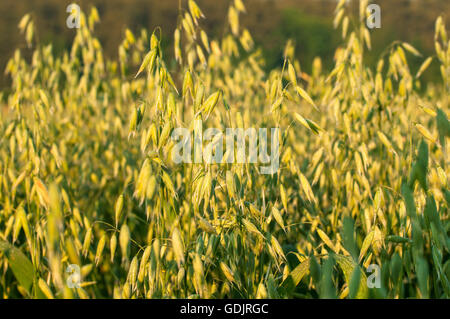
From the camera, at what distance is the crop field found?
104 centimetres

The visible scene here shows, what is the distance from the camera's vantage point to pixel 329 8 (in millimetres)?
21500

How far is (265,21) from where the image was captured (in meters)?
19.5

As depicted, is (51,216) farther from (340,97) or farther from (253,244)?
(340,97)

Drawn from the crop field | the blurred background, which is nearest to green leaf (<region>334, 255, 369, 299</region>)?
the crop field

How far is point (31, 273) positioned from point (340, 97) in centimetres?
132

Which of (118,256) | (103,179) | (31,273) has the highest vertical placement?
(103,179)

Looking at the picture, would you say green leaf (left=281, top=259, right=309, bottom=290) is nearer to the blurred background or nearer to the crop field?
the crop field

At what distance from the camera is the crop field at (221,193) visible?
1.04 m

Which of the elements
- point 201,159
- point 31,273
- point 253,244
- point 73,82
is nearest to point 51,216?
point 201,159

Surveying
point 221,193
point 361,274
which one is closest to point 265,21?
point 221,193

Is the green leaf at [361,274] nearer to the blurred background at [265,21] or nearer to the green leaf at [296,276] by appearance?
the green leaf at [296,276]

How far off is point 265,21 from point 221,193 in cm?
1917

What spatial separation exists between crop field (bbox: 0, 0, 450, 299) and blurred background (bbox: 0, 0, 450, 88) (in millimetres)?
14276

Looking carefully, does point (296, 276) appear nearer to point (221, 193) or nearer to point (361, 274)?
point (361, 274)
